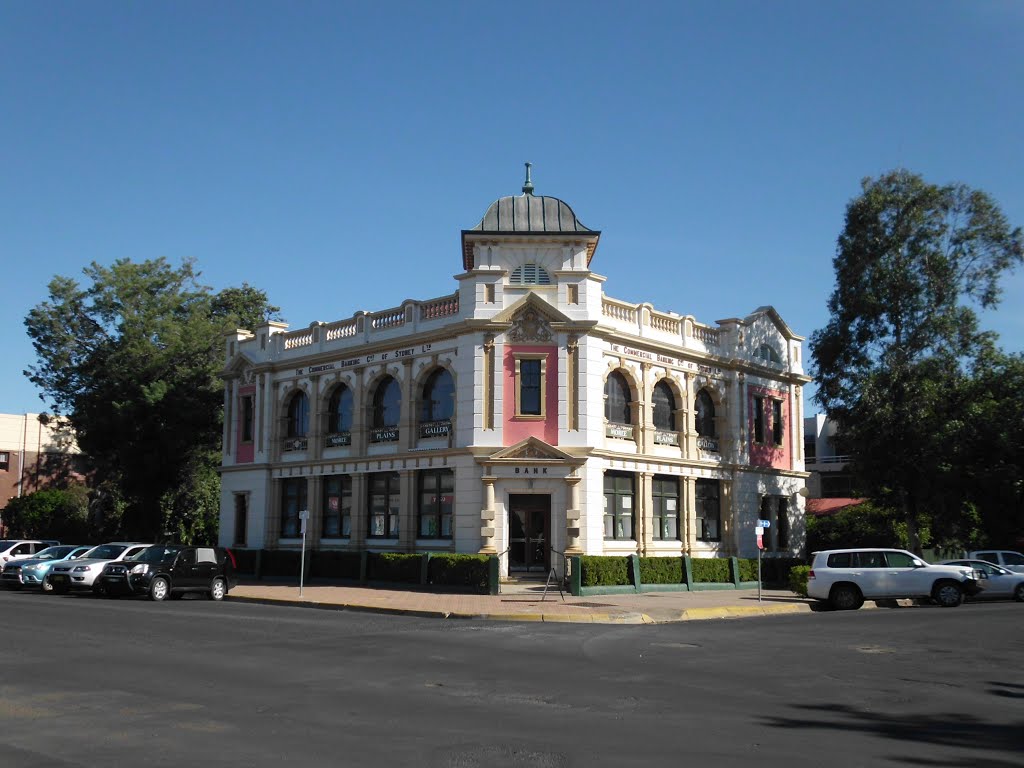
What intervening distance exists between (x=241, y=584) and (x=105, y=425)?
50.5 ft

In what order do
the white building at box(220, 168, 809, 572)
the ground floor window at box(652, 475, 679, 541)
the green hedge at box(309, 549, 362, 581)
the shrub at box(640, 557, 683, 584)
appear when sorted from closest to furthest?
the shrub at box(640, 557, 683, 584)
the white building at box(220, 168, 809, 572)
the green hedge at box(309, 549, 362, 581)
the ground floor window at box(652, 475, 679, 541)

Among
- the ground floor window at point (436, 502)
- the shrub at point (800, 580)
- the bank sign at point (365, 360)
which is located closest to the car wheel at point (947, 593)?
the shrub at point (800, 580)

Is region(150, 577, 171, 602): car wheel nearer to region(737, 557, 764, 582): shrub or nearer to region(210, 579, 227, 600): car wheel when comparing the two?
region(210, 579, 227, 600): car wheel

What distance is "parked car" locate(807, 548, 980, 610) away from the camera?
85.1 ft

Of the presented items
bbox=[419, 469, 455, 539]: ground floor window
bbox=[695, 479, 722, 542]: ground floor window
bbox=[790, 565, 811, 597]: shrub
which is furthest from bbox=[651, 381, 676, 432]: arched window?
bbox=[419, 469, 455, 539]: ground floor window

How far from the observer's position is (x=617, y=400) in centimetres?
3453

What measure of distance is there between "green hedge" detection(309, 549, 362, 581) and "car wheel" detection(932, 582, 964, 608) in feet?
61.0

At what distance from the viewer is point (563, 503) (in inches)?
1261

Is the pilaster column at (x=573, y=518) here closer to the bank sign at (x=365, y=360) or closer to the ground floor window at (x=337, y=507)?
the bank sign at (x=365, y=360)

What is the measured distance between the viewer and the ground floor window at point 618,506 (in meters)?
33.5

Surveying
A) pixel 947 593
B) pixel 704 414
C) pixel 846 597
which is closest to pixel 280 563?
pixel 704 414

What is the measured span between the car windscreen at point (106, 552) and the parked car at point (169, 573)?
5.24ft

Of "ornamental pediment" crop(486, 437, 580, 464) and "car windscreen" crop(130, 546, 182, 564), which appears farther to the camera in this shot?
"ornamental pediment" crop(486, 437, 580, 464)

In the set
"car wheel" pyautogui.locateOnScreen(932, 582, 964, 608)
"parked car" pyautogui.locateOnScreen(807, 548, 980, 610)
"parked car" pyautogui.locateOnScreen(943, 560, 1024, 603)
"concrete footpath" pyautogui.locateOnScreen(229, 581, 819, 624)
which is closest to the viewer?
"concrete footpath" pyautogui.locateOnScreen(229, 581, 819, 624)
